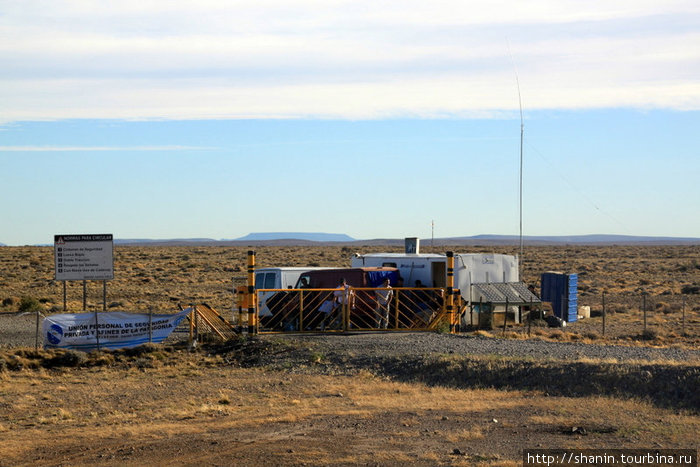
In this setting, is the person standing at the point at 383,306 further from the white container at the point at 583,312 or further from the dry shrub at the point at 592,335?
the white container at the point at 583,312

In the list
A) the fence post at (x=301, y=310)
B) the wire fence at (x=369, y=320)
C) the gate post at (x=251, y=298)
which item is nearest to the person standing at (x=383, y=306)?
the wire fence at (x=369, y=320)

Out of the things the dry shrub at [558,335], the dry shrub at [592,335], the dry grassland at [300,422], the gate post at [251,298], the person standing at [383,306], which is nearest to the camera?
the dry grassland at [300,422]

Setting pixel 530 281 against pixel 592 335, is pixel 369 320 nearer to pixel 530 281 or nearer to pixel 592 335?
pixel 592 335

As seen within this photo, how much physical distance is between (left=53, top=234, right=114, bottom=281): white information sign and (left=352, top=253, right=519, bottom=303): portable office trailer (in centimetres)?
726

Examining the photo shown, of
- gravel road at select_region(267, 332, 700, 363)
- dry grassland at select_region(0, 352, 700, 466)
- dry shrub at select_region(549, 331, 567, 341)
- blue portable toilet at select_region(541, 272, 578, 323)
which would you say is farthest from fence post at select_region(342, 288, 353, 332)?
blue portable toilet at select_region(541, 272, 578, 323)

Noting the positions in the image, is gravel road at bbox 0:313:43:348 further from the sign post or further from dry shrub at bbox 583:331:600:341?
dry shrub at bbox 583:331:600:341

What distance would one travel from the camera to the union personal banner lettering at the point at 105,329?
1948cm

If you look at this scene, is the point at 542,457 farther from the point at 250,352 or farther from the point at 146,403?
the point at 250,352

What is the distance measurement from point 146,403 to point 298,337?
6.84m

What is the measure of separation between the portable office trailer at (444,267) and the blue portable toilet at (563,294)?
1316 mm

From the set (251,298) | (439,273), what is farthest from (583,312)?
(251,298)

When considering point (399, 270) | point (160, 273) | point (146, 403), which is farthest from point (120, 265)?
point (146, 403)

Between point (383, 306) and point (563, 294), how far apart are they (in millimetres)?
7646

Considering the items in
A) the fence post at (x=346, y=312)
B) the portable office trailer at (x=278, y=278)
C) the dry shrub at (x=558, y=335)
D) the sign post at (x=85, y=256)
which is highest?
the sign post at (x=85, y=256)
